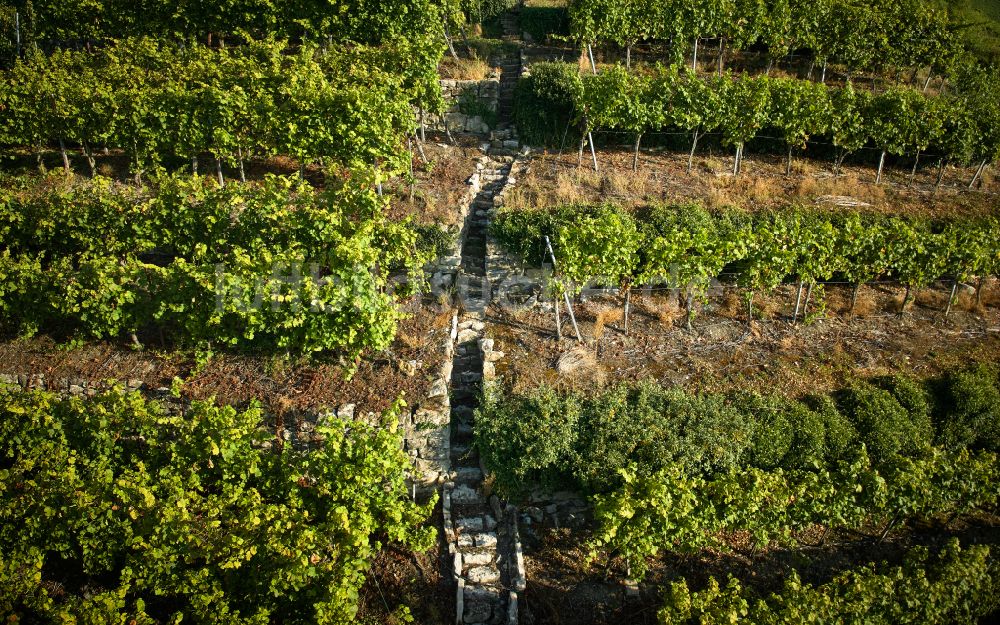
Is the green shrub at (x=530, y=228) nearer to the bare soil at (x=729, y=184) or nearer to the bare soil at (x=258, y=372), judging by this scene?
the bare soil at (x=729, y=184)

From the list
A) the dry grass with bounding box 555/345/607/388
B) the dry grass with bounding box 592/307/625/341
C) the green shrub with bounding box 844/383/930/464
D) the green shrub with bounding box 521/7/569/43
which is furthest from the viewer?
the green shrub with bounding box 521/7/569/43

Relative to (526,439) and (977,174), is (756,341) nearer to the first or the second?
(526,439)

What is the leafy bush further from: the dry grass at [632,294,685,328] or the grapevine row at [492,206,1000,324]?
the grapevine row at [492,206,1000,324]

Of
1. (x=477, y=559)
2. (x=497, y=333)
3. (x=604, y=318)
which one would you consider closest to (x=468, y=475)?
(x=477, y=559)

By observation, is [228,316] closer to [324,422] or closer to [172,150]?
[324,422]

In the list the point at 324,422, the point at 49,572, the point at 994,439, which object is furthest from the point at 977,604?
the point at 49,572

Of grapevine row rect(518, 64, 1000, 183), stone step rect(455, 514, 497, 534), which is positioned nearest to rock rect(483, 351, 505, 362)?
stone step rect(455, 514, 497, 534)

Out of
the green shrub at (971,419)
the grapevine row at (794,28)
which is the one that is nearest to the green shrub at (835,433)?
the green shrub at (971,419)

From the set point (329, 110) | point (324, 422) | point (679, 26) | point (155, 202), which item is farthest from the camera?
point (679, 26)
